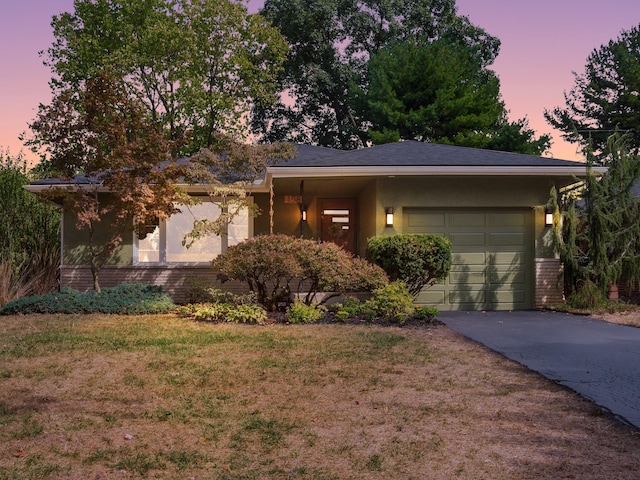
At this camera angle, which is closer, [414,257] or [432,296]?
[414,257]

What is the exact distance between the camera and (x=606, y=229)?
1205 centimetres

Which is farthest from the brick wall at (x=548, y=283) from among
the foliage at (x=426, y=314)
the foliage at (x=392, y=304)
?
the foliage at (x=392, y=304)

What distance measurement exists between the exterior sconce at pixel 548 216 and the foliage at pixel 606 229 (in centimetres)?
19

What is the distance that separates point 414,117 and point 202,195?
45.3 ft

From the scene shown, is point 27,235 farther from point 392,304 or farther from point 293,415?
point 293,415

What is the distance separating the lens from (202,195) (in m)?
15.0

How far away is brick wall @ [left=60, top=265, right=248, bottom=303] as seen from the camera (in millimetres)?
14305

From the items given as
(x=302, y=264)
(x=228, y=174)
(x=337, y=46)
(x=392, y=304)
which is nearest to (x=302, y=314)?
(x=302, y=264)

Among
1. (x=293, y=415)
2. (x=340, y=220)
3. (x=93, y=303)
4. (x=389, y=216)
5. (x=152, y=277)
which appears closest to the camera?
(x=293, y=415)

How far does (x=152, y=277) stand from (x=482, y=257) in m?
7.32

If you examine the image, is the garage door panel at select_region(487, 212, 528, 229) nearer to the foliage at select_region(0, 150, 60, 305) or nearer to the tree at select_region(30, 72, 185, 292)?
the tree at select_region(30, 72, 185, 292)

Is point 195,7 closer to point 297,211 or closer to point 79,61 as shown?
point 79,61

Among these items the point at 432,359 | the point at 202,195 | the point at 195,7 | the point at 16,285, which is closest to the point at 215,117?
the point at 195,7

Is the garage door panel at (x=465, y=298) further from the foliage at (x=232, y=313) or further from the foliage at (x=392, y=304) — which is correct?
the foliage at (x=232, y=313)
